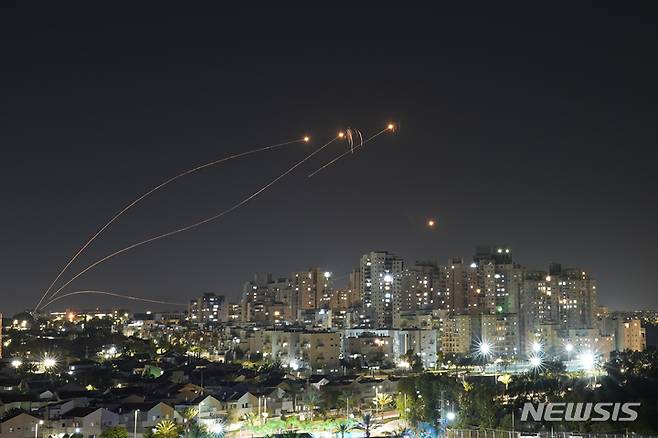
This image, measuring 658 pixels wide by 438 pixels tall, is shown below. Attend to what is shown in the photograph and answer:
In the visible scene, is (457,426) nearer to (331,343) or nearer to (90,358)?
(331,343)

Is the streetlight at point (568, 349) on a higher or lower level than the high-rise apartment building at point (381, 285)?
lower

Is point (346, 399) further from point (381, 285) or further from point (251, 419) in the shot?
point (381, 285)

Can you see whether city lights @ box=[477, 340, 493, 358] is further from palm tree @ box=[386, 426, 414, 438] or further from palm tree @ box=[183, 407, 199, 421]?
palm tree @ box=[183, 407, 199, 421]

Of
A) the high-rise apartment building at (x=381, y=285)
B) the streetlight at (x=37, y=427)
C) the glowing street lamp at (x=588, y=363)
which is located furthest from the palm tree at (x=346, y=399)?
the high-rise apartment building at (x=381, y=285)

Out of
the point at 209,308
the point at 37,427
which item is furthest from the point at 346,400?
the point at 209,308

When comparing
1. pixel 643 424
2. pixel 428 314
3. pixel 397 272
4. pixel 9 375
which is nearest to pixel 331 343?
pixel 428 314

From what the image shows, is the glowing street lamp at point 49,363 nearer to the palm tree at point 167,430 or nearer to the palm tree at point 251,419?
the palm tree at point 251,419

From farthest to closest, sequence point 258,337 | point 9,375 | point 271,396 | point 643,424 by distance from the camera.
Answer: point 258,337, point 9,375, point 271,396, point 643,424

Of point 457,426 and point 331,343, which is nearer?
point 457,426

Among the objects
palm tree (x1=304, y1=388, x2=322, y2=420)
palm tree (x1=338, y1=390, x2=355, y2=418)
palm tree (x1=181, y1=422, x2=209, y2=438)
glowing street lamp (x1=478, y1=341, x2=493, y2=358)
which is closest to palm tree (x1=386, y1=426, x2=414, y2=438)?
palm tree (x1=338, y1=390, x2=355, y2=418)
